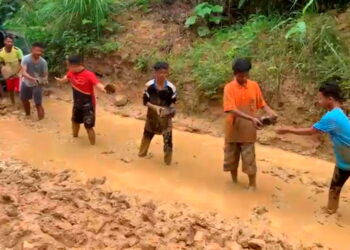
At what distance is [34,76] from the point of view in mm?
7871

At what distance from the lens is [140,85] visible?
29.0 feet

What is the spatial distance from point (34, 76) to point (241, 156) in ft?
12.0

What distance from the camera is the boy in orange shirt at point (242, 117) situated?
5.47m

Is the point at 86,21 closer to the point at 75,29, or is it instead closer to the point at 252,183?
the point at 75,29

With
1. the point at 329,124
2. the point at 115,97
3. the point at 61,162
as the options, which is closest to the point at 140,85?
the point at 115,97

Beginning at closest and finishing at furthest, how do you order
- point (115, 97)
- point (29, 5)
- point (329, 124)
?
point (329, 124) < point (115, 97) < point (29, 5)

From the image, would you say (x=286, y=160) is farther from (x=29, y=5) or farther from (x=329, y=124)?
(x=29, y=5)

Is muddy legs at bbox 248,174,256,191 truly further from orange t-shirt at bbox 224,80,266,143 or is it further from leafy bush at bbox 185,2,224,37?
leafy bush at bbox 185,2,224,37

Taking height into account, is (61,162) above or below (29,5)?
below

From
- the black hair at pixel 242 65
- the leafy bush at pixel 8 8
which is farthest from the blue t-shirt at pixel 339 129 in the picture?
the leafy bush at pixel 8 8

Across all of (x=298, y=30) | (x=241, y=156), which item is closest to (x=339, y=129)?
(x=241, y=156)

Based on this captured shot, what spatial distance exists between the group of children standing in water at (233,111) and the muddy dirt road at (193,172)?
21 centimetres

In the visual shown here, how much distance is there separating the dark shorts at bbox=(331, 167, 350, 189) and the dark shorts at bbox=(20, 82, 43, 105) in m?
4.57

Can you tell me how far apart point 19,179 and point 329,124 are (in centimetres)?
325
